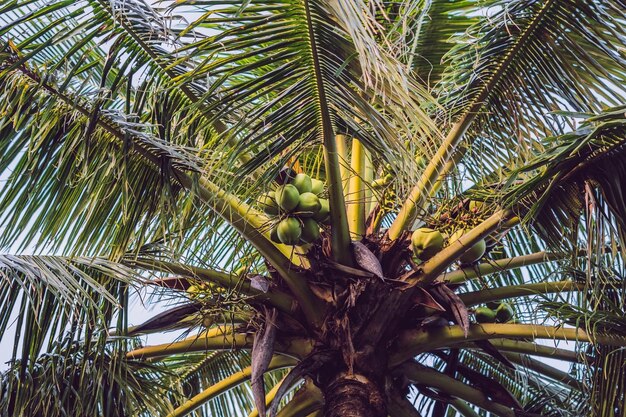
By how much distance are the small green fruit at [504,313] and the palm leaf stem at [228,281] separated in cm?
103

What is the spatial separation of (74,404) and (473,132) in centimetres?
207

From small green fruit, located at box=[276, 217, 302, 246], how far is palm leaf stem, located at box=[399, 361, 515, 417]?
0.77m

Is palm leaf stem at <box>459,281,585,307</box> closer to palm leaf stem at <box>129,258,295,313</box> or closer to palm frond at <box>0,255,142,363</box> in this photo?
palm leaf stem at <box>129,258,295,313</box>

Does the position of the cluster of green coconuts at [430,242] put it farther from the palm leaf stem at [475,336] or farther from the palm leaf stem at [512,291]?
the palm leaf stem at [475,336]

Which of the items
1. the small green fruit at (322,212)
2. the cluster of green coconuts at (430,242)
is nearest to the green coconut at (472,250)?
the cluster of green coconuts at (430,242)

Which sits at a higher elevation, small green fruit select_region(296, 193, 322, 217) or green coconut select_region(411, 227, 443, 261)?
green coconut select_region(411, 227, 443, 261)

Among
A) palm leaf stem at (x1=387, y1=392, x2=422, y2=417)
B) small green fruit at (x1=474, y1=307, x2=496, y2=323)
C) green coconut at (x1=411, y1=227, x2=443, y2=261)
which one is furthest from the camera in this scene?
small green fruit at (x1=474, y1=307, x2=496, y2=323)

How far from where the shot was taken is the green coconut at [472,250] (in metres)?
3.13

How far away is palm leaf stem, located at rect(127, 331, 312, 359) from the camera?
3.16 metres

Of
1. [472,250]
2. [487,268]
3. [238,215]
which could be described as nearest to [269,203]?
[238,215]

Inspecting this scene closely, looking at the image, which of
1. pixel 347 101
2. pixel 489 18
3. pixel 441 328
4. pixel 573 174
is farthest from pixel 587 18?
pixel 441 328

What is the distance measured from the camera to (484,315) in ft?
11.5

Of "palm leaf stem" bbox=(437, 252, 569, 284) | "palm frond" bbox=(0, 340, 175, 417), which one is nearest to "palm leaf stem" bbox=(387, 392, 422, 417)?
"palm leaf stem" bbox=(437, 252, 569, 284)

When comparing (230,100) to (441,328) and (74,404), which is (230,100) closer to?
(441,328)
